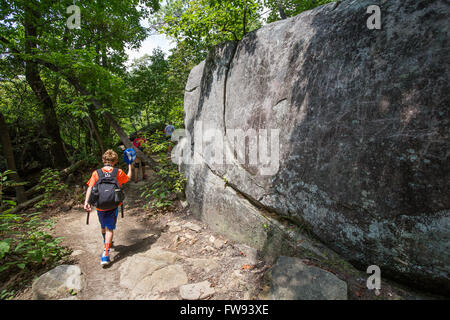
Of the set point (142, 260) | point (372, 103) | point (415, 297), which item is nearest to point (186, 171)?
point (142, 260)

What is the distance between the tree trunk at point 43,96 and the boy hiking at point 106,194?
19.9 ft

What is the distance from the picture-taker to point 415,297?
231 cm

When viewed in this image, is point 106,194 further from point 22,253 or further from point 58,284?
point 22,253

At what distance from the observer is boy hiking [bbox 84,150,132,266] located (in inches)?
142

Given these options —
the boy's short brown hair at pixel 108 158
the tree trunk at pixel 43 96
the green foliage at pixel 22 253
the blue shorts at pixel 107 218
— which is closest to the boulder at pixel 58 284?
the green foliage at pixel 22 253

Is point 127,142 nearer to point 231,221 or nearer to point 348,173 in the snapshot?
point 231,221

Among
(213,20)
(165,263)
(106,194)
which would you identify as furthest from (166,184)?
(213,20)

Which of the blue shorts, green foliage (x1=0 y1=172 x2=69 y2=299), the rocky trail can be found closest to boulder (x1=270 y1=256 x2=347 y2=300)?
the rocky trail

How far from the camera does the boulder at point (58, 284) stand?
2.88 meters

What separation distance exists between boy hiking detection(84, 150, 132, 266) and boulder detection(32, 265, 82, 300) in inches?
20.3

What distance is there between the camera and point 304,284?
2527mm

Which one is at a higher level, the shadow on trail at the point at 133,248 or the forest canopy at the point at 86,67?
the forest canopy at the point at 86,67

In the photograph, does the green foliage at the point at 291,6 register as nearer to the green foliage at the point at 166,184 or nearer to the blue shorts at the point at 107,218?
the green foliage at the point at 166,184

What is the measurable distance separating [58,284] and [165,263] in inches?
61.7
